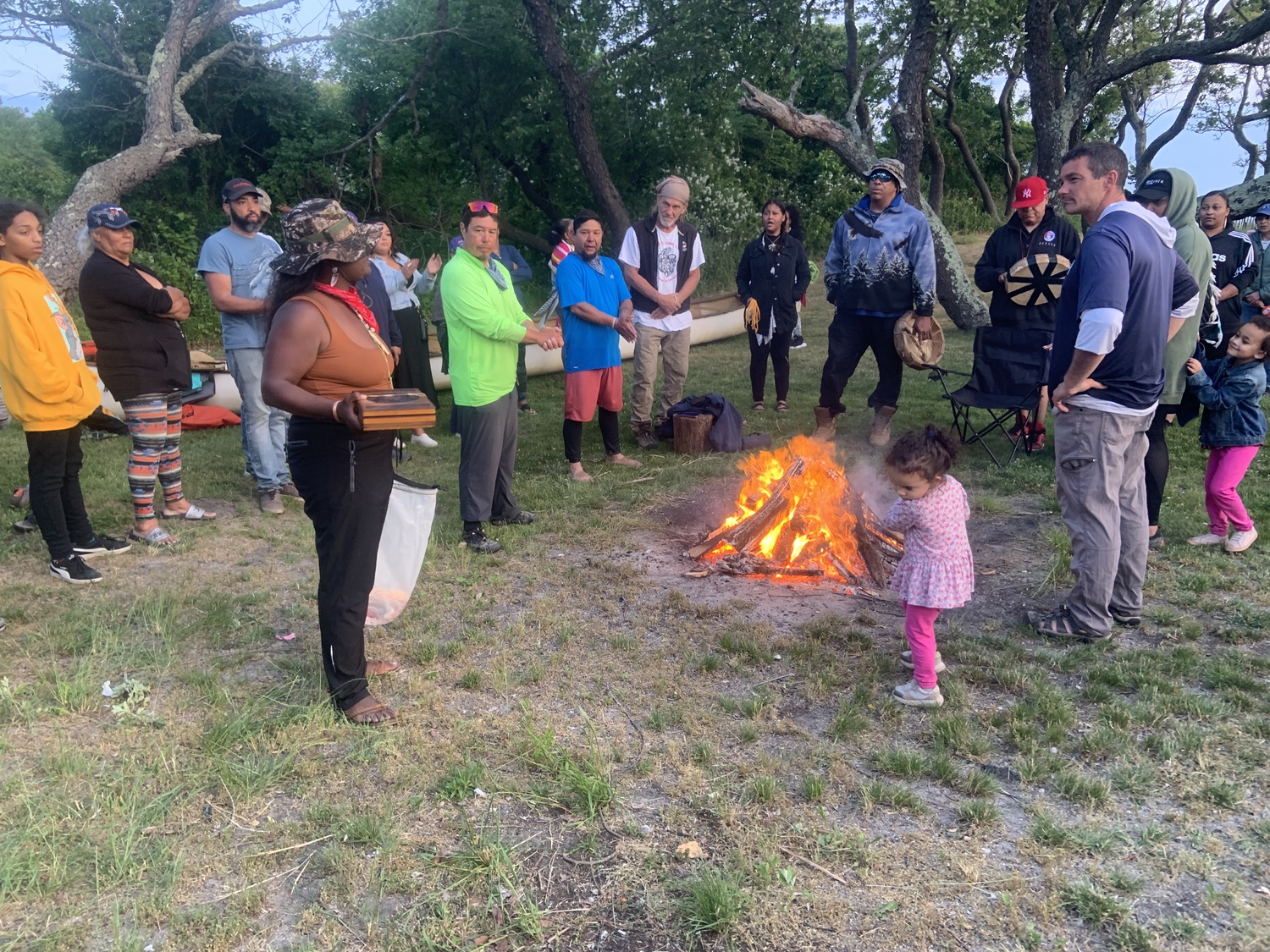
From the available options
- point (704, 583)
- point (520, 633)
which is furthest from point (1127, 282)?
point (520, 633)

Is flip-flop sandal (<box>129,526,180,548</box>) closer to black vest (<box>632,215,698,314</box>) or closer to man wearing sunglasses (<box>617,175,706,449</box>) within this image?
man wearing sunglasses (<box>617,175,706,449</box>)

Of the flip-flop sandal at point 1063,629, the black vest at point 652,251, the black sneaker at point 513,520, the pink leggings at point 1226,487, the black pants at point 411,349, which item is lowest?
the flip-flop sandal at point 1063,629

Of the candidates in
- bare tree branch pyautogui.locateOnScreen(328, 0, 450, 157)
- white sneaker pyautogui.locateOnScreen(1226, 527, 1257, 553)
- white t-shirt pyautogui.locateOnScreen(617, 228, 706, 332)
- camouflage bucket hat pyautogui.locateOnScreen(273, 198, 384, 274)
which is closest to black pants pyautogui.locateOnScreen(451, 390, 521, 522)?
camouflage bucket hat pyautogui.locateOnScreen(273, 198, 384, 274)

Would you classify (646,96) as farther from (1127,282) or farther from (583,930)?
(583,930)

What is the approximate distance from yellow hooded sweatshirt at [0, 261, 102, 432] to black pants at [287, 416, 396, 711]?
2372mm

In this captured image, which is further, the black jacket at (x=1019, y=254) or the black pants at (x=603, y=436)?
the black pants at (x=603, y=436)

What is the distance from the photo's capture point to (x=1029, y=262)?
6664mm

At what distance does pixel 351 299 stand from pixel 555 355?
8.22m

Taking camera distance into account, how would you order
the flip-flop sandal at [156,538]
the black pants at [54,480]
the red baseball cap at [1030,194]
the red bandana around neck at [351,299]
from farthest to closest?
1. the red baseball cap at [1030,194]
2. the flip-flop sandal at [156,538]
3. the black pants at [54,480]
4. the red bandana around neck at [351,299]

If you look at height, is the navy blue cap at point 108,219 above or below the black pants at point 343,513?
above

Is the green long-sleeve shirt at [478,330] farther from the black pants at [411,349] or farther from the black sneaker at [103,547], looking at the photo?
the black pants at [411,349]

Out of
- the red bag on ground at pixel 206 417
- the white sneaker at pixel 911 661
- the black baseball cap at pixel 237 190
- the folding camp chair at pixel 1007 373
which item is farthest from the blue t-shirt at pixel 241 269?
the folding camp chair at pixel 1007 373

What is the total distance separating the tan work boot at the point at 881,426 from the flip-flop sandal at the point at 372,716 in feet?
16.8

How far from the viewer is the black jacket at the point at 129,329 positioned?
5238 mm
